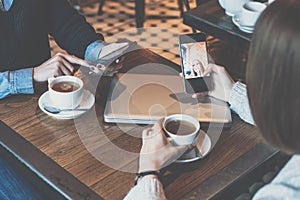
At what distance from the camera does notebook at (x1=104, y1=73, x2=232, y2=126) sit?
123cm

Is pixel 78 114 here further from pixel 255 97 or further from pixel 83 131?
pixel 255 97

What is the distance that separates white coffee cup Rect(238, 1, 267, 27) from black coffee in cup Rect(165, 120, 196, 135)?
1.97ft

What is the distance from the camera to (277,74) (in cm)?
80

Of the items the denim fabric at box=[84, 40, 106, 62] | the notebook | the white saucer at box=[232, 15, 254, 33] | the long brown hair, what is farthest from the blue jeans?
the white saucer at box=[232, 15, 254, 33]

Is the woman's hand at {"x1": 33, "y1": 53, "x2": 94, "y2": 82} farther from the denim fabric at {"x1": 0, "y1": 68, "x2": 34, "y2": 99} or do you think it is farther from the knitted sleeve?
the knitted sleeve

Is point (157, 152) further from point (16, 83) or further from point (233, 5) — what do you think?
point (233, 5)

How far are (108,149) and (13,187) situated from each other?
357 millimetres

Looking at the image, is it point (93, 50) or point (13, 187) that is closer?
point (13, 187)

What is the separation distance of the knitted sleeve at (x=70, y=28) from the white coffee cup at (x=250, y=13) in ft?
1.54

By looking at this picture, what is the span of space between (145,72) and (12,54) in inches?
17.8

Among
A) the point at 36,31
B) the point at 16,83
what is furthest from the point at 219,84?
the point at 36,31

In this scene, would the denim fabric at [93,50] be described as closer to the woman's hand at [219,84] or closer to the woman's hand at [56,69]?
the woman's hand at [56,69]

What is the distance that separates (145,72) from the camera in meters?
1.40

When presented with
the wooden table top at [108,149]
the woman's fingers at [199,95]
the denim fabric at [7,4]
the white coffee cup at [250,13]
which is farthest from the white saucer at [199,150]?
the denim fabric at [7,4]
